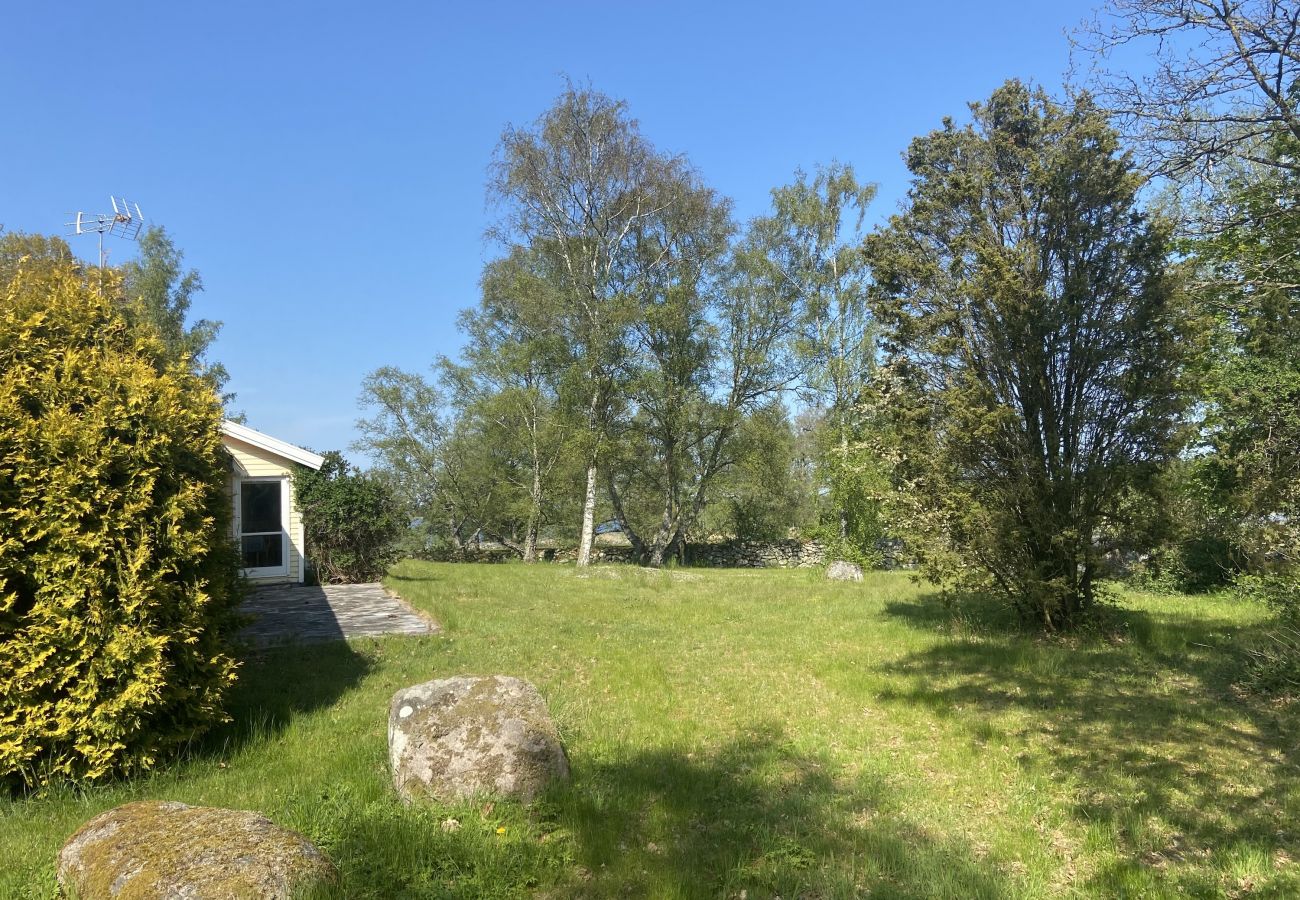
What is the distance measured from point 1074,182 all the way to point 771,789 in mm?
8644

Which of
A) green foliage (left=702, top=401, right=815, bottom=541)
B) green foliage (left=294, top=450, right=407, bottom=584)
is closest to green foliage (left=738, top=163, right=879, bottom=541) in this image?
green foliage (left=702, top=401, right=815, bottom=541)

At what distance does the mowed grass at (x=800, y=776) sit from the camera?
12.2 feet

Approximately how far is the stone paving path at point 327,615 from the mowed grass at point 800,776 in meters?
0.98

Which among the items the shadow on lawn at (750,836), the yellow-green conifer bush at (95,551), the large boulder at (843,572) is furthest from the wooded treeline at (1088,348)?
the yellow-green conifer bush at (95,551)

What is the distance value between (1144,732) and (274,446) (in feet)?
52.6

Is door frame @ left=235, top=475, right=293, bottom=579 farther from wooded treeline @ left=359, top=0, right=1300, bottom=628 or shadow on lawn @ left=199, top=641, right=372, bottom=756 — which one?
wooded treeline @ left=359, top=0, right=1300, bottom=628

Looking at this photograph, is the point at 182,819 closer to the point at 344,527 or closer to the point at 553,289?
the point at 344,527

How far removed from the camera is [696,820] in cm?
444

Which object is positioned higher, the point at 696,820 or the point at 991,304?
the point at 991,304

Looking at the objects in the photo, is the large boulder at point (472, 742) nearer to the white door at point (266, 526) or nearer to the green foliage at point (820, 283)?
the white door at point (266, 526)

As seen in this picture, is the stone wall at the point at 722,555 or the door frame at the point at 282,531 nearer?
the door frame at the point at 282,531

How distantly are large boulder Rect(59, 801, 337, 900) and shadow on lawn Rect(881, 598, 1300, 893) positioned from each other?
3.89 metres

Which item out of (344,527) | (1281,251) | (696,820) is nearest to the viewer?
(696,820)

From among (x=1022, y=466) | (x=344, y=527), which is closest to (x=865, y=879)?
(x=1022, y=466)
